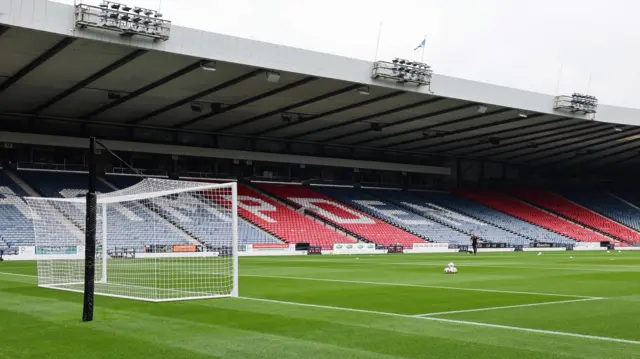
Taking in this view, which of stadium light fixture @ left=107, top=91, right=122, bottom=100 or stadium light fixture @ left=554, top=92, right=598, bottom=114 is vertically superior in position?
stadium light fixture @ left=554, top=92, right=598, bottom=114

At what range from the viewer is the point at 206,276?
21.3 metres

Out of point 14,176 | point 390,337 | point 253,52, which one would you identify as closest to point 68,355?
point 390,337

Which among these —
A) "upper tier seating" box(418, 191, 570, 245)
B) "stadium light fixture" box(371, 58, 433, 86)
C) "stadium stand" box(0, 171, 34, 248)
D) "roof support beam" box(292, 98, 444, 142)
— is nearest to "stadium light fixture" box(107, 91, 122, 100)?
"stadium stand" box(0, 171, 34, 248)

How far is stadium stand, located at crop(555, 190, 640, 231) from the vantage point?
210ft

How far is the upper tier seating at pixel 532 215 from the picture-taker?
5756cm

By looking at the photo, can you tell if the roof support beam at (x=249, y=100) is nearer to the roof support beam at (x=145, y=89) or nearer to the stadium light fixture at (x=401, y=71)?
the stadium light fixture at (x=401, y=71)

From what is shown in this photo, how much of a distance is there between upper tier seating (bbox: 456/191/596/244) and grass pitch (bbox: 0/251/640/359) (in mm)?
41571

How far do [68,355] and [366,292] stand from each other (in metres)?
9.01

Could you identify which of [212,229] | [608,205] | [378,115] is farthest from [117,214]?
[608,205]

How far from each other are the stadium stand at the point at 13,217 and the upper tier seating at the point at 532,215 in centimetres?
3714

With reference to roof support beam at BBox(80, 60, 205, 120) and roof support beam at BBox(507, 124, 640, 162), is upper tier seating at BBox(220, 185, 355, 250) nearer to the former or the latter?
roof support beam at BBox(80, 60, 205, 120)

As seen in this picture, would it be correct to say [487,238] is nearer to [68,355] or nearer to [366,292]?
[366,292]

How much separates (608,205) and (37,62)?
2203 inches

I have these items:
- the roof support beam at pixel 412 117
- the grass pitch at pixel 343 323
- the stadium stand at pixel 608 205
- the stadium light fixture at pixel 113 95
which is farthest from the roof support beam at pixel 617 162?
the grass pitch at pixel 343 323
